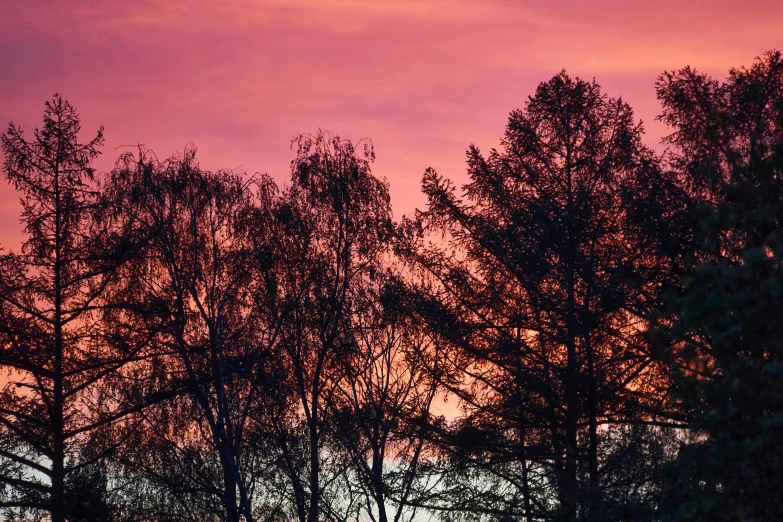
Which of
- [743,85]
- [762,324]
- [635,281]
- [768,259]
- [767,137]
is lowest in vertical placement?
[762,324]

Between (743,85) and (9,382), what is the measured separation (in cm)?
1731

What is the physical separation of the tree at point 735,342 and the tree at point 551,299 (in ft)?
6.97

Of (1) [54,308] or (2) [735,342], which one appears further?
(1) [54,308]

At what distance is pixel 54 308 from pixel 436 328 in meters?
8.72

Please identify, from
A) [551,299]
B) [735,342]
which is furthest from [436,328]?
[735,342]

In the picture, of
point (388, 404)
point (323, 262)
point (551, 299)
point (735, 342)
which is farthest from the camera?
point (323, 262)

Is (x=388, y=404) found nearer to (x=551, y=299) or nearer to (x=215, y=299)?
(x=551, y=299)

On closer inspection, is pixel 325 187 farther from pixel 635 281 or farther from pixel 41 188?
pixel 635 281

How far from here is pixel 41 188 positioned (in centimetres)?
2139

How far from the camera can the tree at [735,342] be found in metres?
13.6

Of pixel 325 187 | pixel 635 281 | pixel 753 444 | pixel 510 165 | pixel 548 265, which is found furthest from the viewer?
pixel 325 187

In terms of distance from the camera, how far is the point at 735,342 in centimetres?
1435

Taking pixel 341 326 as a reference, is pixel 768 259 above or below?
below

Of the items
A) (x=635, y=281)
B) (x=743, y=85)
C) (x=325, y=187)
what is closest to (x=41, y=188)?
(x=325, y=187)
